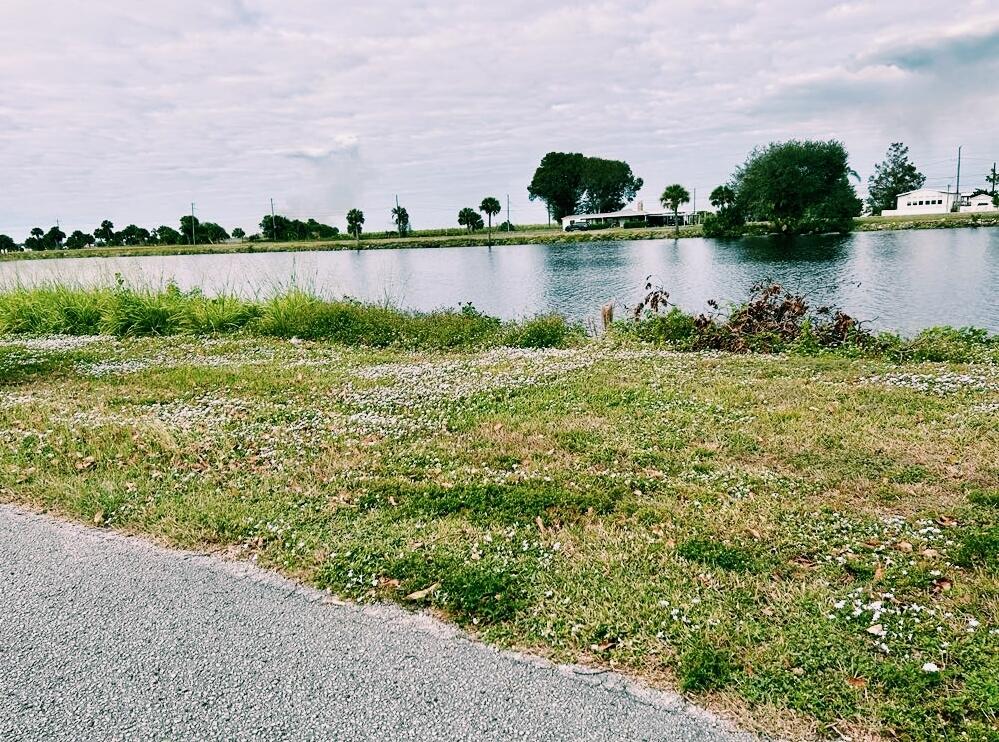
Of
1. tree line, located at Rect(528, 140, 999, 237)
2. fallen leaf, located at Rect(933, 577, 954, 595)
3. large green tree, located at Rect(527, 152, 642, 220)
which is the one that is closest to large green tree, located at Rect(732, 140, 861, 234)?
tree line, located at Rect(528, 140, 999, 237)

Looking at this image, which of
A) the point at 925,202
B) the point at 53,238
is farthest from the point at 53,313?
the point at 925,202

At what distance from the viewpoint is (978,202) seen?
122 meters

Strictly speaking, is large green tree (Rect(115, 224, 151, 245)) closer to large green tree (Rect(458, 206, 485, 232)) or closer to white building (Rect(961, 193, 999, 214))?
large green tree (Rect(458, 206, 485, 232))

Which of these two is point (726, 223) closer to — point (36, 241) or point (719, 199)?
point (719, 199)

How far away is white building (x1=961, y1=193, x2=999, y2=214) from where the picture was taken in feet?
383

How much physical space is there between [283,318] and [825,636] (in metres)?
14.6

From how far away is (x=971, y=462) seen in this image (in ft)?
20.9

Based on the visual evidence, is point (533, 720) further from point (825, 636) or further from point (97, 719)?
point (97, 719)

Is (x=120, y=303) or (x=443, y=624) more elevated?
Answer: (x=120, y=303)

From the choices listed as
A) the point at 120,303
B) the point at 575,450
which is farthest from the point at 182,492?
the point at 120,303

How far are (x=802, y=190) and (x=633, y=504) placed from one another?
88415 mm

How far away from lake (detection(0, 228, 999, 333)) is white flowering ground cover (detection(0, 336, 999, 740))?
1102 cm

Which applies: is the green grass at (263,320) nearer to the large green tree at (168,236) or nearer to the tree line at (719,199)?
the tree line at (719,199)

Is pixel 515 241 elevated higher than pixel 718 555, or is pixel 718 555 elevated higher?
pixel 515 241
